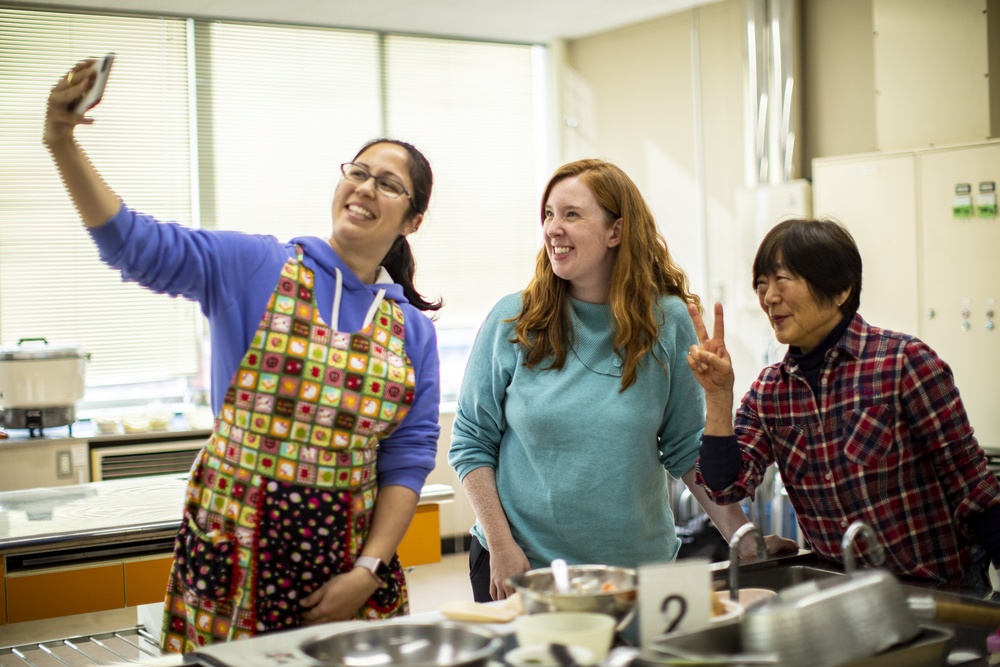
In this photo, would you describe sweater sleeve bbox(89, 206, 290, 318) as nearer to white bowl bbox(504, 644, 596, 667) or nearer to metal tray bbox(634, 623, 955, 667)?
white bowl bbox(504, 644, 596, 667)

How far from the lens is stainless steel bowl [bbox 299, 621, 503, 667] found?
1.40 metres

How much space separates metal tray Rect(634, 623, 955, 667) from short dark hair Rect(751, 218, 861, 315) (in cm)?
67

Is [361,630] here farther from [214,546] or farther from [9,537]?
[9,537]

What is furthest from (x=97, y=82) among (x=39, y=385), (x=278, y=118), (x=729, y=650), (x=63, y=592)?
(x=278, y=118)

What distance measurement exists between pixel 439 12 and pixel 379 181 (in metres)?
4.38

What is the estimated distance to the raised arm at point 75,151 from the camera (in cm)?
150

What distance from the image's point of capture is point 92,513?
2.82m

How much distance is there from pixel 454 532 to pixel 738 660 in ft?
16.5

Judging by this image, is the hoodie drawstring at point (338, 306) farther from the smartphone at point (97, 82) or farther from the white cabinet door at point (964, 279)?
the white cabinet door at point (964, 279)

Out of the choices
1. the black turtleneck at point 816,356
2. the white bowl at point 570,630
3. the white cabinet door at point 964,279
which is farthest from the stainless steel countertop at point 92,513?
Answer: the white cabinet door at point 964,279

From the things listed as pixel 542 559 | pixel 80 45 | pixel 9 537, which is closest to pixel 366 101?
pixel 80 45

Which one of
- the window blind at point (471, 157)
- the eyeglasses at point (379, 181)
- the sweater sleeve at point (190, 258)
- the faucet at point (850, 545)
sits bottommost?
the faucet at point (850, 545)

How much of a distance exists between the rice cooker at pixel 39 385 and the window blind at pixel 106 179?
2.15 ft

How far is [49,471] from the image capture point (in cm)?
490
